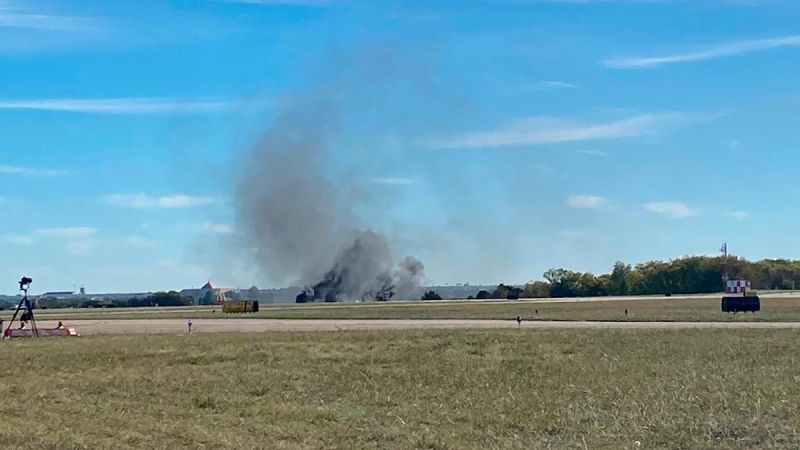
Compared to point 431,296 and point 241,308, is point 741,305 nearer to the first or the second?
point 241,308

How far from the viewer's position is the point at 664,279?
4953 inches

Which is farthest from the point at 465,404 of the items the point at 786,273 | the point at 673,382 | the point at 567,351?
the point at 786,273

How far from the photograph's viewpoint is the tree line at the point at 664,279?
12319cm

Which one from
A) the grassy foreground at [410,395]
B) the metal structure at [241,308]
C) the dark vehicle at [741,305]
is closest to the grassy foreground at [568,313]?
the dark vehicle at [741,305]

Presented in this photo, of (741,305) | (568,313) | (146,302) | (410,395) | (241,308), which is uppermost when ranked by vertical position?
(146,302)

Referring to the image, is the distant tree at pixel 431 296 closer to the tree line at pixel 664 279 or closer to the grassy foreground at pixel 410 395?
the tree line at pixel 664 279

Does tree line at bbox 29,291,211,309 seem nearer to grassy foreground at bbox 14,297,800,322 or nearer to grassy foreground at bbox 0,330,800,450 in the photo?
grassy foreground at bbox 14,297,800,322

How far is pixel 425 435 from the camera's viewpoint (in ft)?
43.7

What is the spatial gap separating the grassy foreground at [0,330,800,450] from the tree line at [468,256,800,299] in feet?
304

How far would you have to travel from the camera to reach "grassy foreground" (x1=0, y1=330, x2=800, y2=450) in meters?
13.0

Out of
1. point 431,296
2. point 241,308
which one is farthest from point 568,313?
point 431,296

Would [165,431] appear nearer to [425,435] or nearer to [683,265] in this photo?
[425,435]

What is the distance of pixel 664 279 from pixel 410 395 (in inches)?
4499

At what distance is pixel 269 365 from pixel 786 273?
4905 inches
